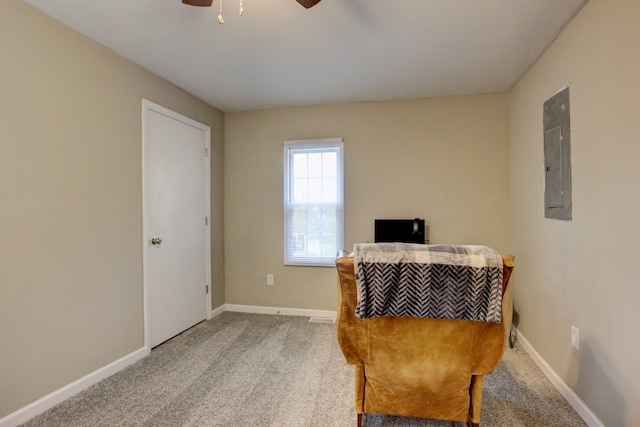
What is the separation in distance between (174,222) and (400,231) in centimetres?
230

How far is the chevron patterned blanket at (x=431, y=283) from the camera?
1222mm

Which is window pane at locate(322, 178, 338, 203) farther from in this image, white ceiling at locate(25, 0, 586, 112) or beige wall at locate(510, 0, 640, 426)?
beige wall at locate(510, 0, 640, 426)

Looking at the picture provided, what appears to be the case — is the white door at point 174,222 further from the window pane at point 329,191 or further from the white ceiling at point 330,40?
the window pane at point 329,191

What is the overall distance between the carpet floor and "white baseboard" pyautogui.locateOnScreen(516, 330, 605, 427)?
1.5 inches

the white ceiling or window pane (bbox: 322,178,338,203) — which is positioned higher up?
the white ceiling

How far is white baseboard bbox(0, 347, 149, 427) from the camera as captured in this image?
5.31ft

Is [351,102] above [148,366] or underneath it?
above

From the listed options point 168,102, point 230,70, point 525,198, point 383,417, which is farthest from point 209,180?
point 525,198

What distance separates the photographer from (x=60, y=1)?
5.53 ft

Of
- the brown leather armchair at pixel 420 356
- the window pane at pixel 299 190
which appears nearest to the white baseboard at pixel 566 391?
the brown leather armchair at pixel 420 356

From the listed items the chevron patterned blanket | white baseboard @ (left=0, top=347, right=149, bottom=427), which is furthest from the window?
the chevron patterned blanket

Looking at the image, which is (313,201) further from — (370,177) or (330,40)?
(330,40)

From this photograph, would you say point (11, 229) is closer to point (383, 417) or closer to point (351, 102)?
point (383, 417)

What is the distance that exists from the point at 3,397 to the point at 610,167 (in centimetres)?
344
